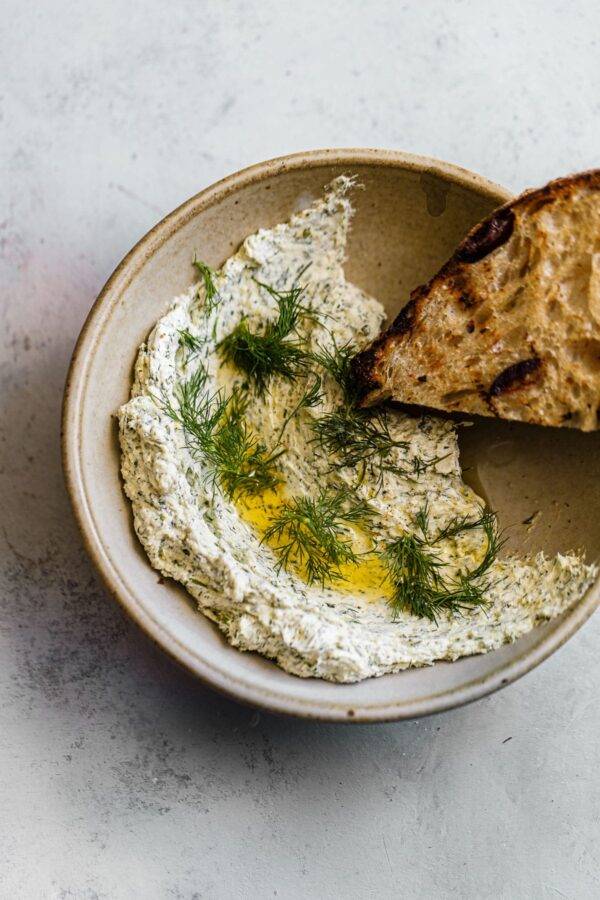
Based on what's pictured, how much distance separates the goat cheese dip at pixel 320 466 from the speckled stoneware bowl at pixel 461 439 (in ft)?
0.14

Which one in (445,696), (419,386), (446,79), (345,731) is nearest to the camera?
(445,696)

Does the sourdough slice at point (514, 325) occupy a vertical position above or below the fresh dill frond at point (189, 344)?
above

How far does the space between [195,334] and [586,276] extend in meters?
0.80

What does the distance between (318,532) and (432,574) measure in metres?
0.26

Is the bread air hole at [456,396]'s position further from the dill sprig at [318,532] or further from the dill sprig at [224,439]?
the dill sprig at [224,439]

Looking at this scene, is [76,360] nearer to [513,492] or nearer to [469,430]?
[469,430]

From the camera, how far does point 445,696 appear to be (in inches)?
62.1

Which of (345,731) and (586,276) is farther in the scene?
(345,731)

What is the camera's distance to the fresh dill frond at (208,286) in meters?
1.75

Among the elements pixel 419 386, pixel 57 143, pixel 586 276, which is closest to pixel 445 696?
pixel 419 386

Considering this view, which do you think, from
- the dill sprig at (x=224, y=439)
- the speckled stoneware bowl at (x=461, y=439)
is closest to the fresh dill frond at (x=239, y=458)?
the dill sprig at (x=224, y=439)

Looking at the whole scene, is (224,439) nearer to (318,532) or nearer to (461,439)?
(318,532)

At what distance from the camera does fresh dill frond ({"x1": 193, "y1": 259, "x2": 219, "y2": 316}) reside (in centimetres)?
175

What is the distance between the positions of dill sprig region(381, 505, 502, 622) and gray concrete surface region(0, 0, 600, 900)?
290 millimetres
